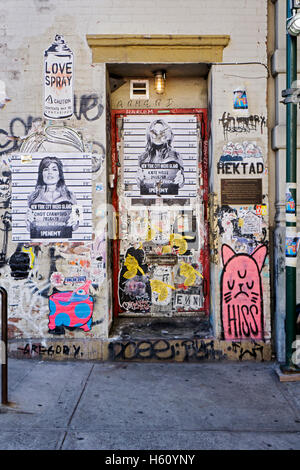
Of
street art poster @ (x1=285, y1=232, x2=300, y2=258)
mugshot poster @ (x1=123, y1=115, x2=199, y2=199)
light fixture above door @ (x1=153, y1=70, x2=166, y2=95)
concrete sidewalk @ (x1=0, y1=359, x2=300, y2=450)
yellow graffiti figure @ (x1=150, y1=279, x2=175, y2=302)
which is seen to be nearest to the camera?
concrete sidewalk @ (x1=0, y1=359, x2=300, y2=450)

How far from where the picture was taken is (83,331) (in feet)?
17.3

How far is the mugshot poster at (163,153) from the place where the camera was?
5.86 meters

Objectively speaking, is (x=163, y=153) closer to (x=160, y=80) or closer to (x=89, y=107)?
(x=160, y=80)

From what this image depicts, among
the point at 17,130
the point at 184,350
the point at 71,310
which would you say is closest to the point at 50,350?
the point at 71,310

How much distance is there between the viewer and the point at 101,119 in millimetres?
5312

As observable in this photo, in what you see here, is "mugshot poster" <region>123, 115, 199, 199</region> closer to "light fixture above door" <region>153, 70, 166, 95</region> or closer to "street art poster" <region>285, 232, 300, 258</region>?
"light fixture above door" <region>153, 70, 166, 95</region>

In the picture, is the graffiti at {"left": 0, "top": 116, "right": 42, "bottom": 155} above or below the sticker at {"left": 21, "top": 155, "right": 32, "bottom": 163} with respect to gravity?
above

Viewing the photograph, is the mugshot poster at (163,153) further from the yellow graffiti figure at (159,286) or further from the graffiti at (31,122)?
the yellow graffiti figure at (159,286)

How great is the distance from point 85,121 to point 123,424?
371cm

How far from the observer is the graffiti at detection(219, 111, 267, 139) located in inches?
209

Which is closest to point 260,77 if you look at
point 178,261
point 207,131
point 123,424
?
point 207,131

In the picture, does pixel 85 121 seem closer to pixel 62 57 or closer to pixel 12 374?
pixel 62 57

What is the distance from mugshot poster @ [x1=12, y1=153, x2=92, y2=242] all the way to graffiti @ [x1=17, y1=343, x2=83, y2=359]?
1401mm

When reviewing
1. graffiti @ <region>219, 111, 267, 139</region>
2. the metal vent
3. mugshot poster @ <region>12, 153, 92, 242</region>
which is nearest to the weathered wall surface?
graffiti @ <region>219, 111, 267, 139</region>
